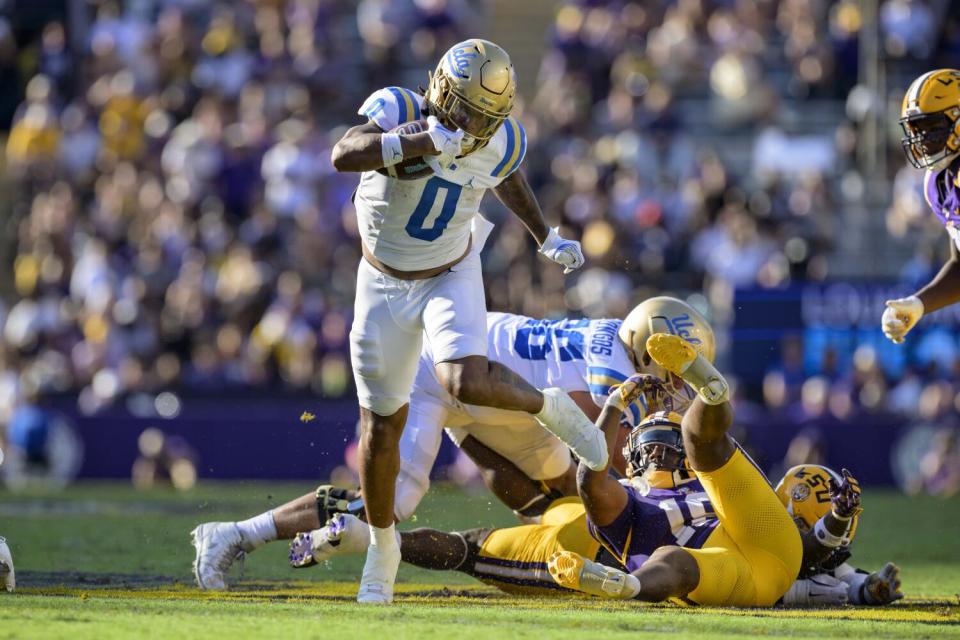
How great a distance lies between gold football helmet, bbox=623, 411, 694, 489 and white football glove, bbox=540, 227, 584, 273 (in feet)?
2.49

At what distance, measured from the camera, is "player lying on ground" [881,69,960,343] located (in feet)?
22.3

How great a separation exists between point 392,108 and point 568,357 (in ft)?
5.88

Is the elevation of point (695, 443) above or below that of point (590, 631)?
above

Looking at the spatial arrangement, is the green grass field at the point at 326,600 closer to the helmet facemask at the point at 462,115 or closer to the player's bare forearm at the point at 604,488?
the player's bare forearm at the point at 604,488

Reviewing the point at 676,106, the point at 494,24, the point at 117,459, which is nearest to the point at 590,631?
the point at 117,459

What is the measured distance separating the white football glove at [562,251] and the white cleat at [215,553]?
1.89 meters

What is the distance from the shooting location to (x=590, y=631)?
514 centimetres

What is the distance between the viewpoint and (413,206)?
20.1 ft

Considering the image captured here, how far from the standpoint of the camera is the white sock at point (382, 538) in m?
6.25

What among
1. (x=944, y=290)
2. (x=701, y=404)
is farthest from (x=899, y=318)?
(x=701, y=404)

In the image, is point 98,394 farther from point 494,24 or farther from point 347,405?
point 494,24

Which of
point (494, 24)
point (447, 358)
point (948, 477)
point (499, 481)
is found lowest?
point (948, 477)

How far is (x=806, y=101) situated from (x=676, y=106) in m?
1.42

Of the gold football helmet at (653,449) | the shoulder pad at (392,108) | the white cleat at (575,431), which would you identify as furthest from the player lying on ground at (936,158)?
the shoulder pad at (392,108)
